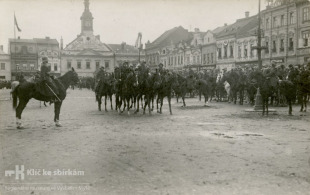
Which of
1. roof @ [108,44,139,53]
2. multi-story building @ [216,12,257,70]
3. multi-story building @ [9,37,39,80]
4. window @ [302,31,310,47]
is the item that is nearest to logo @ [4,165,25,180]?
window @ [302,31,310,47]

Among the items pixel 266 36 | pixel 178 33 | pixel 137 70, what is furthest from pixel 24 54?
pixel 137 70

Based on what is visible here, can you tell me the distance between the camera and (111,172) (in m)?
7.01

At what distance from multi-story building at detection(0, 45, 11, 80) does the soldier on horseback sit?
6704 cm

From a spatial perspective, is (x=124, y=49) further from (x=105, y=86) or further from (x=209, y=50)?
Result: (x=105, y=86)

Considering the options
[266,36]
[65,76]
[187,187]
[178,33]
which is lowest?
[187,187]

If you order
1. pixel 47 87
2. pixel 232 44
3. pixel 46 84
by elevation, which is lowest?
pixel 47 87

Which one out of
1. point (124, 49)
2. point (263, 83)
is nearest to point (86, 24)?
point (124, 49)

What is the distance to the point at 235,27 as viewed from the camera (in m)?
58.4

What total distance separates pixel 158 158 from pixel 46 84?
6.26m

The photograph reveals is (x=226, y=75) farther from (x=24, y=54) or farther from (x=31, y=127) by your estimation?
(x=24, y=54)

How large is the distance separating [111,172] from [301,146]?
16.9 ft

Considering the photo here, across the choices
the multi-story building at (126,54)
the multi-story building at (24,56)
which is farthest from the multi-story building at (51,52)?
the multi-story building at (126,54)

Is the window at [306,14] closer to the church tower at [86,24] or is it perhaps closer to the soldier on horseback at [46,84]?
the soldier on horseback at [46,84]

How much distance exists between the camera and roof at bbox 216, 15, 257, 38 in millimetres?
55812
